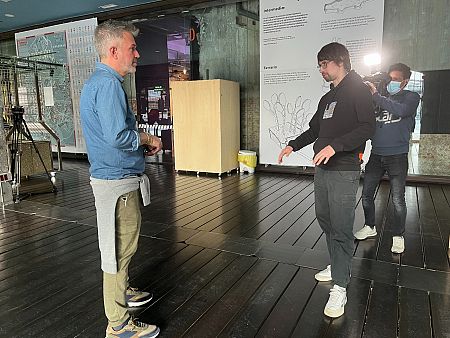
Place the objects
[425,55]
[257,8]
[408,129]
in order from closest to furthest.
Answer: [408,129]
[425,55]
[257,8]

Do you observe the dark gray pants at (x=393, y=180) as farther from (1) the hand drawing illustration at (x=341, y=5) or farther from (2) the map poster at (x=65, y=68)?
(2) the map poster at (x=65, y=68)

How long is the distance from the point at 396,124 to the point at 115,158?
2.09 m

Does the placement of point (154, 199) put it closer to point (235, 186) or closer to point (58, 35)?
point (235, 186)

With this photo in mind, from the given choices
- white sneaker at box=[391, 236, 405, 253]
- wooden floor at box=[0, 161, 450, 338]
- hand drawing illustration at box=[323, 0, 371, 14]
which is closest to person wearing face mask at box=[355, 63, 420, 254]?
white sneaker at box=[391, 236, 405, 253]

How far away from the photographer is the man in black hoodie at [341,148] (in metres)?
1.77

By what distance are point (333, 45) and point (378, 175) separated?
4.63 ft

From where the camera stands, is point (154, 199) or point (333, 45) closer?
point (333, 45)

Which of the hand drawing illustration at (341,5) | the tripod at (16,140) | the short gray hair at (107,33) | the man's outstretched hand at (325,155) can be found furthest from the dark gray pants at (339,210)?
the hand drawing illustration at (341,5)

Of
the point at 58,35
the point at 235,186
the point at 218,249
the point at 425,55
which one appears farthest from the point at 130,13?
the point at 218,249

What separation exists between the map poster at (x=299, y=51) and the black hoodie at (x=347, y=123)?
371 cm

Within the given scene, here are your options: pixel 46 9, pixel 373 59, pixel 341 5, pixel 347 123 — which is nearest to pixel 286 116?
pixel 373 59

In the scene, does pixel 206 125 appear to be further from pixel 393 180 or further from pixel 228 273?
pixel 228 273

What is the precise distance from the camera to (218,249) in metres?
2.82

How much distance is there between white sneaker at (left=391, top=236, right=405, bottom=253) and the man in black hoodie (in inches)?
39.4
